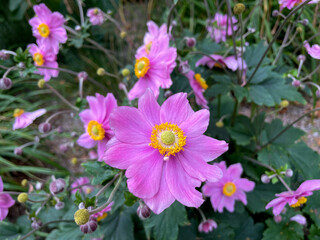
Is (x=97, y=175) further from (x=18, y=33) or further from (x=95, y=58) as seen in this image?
(x=18, y=33)

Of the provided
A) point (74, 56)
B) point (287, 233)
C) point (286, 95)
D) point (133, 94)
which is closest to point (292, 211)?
point (287, 233)

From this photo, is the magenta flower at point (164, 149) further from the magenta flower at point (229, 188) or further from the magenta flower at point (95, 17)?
the magenta flower at point (95, 17)


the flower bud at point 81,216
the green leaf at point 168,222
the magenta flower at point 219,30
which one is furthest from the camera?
the magenta flower at point 219,30

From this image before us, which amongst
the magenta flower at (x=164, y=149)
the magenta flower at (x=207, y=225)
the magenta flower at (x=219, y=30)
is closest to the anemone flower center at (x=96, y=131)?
the magenta flower at (x=164, y=149)

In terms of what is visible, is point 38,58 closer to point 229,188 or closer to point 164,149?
point 164,149

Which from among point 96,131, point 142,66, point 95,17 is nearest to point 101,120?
point 96,131

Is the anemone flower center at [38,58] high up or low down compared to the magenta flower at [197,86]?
up

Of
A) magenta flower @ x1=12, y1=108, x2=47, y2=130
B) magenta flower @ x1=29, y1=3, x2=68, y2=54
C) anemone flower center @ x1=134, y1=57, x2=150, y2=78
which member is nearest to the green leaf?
anemone flower center @ x1=134, y1=57, x2=150, y2=78
